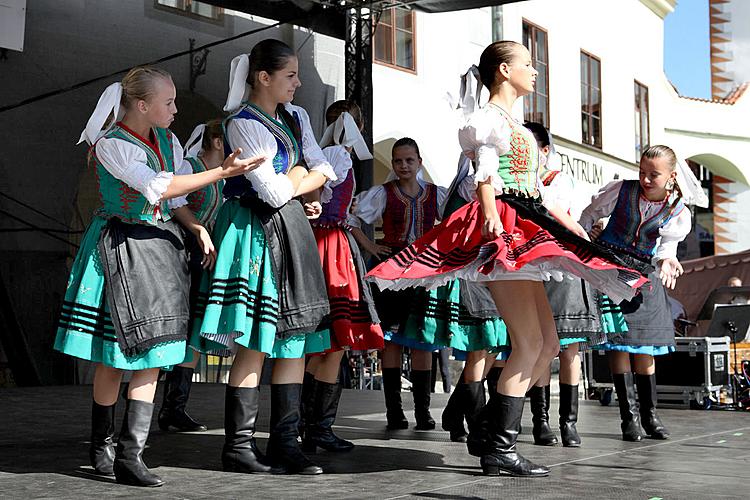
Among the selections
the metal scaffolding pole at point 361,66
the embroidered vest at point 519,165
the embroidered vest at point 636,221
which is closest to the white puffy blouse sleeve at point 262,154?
the embroidered vest at point 519,165

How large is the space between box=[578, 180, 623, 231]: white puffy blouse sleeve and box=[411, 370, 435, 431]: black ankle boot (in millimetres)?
1129

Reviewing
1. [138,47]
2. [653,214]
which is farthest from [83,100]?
[653,214]

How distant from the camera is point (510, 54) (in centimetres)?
362

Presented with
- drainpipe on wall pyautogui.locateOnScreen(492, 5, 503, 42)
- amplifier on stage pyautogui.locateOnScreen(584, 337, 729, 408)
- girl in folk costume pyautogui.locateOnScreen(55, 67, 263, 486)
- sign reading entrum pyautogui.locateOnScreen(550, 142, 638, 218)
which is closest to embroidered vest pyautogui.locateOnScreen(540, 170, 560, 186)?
girl in folk costume pyautogui.locateOnScreen(55, 67, 263, 486)

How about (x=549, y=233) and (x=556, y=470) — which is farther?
(x=556, y=470)

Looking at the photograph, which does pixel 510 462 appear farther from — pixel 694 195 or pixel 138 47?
pixel 138 47

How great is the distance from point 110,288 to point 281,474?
0.85m

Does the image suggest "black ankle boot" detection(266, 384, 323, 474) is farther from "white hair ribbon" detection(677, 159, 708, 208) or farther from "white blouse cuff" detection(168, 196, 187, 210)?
"white hair ribbon" detection(677, 159, 708, 208)

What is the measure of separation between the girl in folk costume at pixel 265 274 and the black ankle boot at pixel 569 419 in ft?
4.48

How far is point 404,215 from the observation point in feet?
16.5

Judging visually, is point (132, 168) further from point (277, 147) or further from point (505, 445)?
point (505, 445)

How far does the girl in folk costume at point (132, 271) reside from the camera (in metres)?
3.21

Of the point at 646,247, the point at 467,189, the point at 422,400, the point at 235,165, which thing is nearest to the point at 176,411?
the point at 422,400

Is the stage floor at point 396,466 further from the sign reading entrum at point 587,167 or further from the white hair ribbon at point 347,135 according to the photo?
the sign reading entrum at point 587,167
